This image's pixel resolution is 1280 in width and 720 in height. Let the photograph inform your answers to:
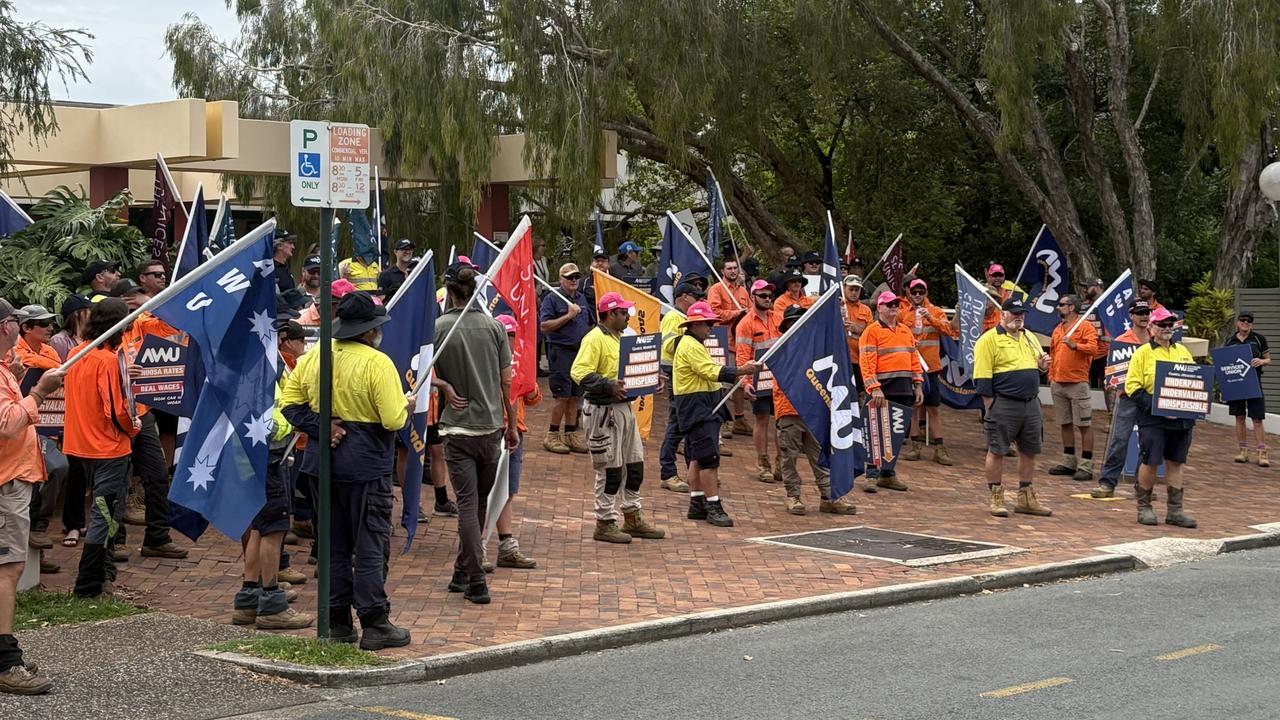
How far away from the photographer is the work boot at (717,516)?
13.0 metres

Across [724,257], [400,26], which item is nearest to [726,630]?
[724,257]

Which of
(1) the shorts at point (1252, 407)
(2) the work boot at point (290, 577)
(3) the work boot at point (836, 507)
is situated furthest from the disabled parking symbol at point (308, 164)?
(1) the shorts at point (1252, 407)

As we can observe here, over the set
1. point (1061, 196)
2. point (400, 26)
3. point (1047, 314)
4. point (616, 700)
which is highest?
point (400, 26)

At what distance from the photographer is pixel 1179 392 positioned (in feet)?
43.2

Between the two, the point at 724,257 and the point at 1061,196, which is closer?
the point at 724,257

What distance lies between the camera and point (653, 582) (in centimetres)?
1062

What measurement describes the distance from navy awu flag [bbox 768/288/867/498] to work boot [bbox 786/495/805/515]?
382mm

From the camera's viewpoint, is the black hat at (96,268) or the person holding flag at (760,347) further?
the person holding flag at (760,347)

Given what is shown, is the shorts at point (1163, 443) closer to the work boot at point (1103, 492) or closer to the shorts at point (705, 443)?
the work boot at point (1103, 492)

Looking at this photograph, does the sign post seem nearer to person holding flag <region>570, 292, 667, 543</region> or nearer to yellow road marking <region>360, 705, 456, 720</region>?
yellow road marking <region>360, 705, 456, 720</region>

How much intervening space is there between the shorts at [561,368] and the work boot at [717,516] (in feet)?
12.5

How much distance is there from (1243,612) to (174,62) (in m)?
25.7

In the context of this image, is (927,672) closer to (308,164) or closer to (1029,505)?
(308,164)

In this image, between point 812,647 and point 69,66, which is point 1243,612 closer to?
point 812,647
